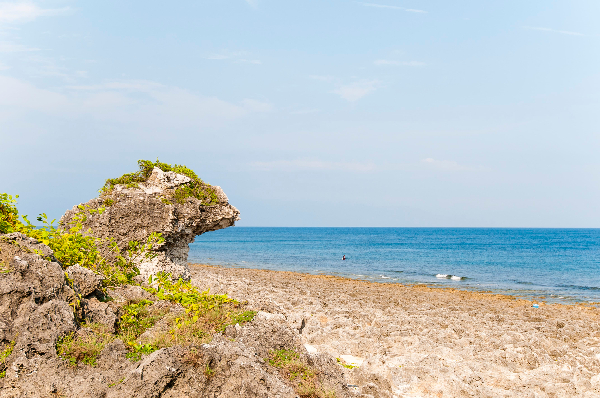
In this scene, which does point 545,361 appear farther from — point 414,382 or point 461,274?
point 461,274

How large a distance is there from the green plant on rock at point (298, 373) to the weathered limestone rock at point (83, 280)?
267 cm

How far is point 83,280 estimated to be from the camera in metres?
5.42

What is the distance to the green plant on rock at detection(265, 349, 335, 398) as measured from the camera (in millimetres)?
4145

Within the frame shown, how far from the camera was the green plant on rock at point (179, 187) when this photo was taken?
332 inches

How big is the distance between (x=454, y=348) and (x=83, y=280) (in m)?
8.42

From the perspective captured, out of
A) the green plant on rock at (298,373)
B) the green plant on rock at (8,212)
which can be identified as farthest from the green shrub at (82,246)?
the green plant on rock at (298,373)

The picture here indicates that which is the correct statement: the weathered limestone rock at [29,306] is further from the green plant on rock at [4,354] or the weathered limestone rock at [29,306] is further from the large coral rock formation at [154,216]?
the large coral rock formation at [154,216]

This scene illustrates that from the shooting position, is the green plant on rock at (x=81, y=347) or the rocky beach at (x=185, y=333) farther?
the green plant on rock at (x=81, y=347)

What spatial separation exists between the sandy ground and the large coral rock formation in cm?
260

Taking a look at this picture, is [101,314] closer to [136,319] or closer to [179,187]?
[136,319]

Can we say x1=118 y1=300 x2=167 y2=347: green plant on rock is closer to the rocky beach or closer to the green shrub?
the rocky beach

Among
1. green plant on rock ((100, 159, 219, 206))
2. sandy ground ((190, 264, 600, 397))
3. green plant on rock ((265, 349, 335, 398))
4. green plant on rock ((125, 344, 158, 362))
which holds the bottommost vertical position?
sandy ground ((190, 264, 600, 397))

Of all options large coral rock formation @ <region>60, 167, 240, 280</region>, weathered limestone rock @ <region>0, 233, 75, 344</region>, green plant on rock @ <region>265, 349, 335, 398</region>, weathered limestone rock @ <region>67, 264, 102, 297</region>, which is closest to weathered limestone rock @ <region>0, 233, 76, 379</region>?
weathered limestone rock @ <region>0, 233, 75, 344</region>

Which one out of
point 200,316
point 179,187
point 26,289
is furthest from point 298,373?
point 179,187
